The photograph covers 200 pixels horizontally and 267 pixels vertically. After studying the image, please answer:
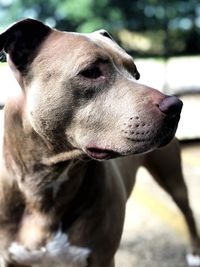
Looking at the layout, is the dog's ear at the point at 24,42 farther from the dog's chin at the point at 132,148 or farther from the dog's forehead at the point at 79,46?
the dog's chin at the point at 132,148

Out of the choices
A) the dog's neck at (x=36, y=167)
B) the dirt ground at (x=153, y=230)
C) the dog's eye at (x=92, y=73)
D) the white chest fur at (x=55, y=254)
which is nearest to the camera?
the dog's eye at (x=92, y=73)

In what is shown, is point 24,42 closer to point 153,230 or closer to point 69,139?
point 69,139

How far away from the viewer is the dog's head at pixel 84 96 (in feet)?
6.24

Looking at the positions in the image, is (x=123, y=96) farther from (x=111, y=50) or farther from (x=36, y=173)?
(x=36, y=173)

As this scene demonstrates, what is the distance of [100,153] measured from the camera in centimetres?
202

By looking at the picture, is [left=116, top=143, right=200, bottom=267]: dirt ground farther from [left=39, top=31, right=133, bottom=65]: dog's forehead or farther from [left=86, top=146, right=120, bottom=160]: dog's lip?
[left=39, top=31, right=133, bottom=65]: dog's forehead

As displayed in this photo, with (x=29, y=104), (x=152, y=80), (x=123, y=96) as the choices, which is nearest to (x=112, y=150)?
(x=123, y=96)

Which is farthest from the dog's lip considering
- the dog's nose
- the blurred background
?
the blurred background

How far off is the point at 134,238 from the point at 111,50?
1.63 meters

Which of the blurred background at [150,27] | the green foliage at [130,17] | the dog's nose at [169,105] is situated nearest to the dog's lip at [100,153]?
the dog's nose at [169,105]

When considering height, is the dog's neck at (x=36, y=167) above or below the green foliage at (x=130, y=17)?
above

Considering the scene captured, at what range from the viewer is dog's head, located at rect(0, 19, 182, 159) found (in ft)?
6.24

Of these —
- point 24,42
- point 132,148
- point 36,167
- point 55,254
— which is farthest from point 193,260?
point 24,42

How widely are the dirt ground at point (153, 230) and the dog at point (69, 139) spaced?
764 mm
